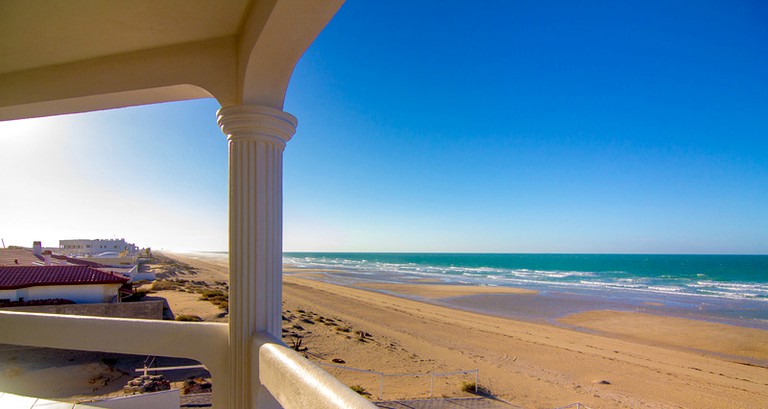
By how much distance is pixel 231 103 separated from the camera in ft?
6.25

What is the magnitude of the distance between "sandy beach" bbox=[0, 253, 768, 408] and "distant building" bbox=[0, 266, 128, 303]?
3122 millimetres

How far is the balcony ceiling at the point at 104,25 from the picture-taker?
1717 millimetres

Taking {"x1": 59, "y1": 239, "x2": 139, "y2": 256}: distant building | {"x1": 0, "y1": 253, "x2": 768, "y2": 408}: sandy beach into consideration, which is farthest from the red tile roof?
{"x1": 59, "y1": 239, "x2": 139, "y2": 256}: distant building

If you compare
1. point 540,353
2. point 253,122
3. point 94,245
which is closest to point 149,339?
point 253,122

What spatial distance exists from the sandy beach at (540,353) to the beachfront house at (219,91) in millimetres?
5625

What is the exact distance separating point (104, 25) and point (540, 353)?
11703 millimetres

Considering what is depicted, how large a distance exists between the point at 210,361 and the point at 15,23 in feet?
6.31

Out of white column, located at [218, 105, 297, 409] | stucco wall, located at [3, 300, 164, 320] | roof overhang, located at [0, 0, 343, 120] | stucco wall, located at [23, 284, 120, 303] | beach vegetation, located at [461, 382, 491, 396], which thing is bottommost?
beach vegetation, located at [461, 382, 491, 396]

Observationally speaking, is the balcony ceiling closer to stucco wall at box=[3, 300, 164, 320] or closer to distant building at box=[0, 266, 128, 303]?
stucco wall at box=[3, 300, 164, 320]

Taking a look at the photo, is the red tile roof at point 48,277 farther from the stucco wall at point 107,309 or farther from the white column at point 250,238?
the white column at point 250,238

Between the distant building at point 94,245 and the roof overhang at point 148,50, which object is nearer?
the roof overhang at point 148,50

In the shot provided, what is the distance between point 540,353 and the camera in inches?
423

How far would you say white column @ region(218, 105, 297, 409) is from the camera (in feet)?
5.68

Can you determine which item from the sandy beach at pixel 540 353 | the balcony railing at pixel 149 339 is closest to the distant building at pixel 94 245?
the sandy beach at pixel 540 353
